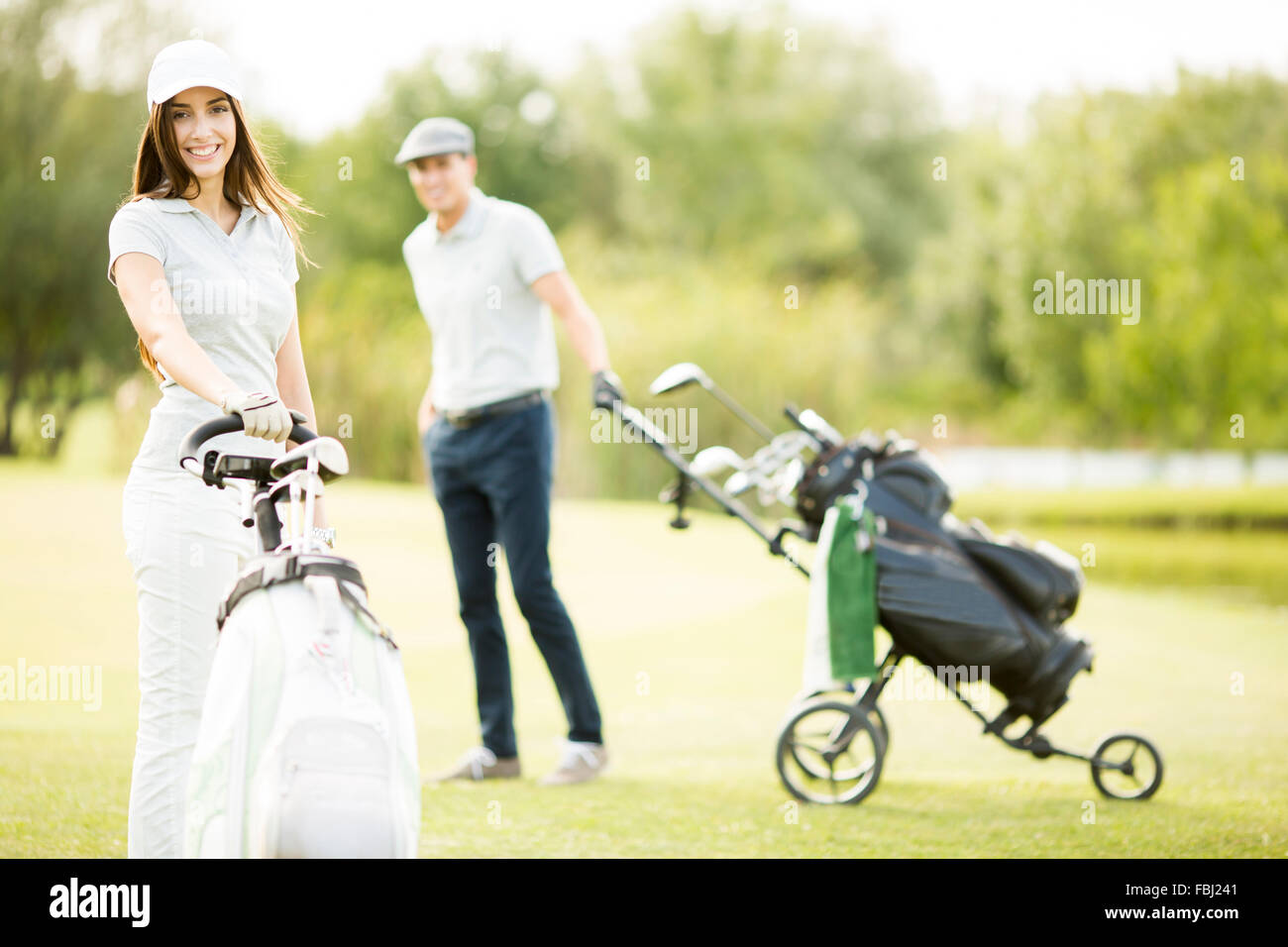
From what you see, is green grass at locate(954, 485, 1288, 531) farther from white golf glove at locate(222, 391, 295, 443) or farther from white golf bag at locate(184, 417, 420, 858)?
white golf bag at locate(184, 417, 420, 858)

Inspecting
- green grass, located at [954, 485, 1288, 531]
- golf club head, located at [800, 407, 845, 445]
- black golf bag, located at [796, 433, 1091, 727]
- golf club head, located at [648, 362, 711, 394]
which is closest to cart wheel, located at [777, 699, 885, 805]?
black golf bag, located at [796, 433, 1091, 727]

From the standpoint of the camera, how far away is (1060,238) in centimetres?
2691

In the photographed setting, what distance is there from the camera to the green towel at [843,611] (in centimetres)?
435

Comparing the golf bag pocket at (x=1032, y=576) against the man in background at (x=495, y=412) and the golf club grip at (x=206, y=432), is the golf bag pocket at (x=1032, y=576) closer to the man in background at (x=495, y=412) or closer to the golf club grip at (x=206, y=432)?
the man in background at (x=495, y=412)

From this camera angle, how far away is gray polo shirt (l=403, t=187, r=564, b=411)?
473 centimetres

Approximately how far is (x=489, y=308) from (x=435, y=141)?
22.1 inches

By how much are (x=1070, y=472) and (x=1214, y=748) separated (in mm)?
22536

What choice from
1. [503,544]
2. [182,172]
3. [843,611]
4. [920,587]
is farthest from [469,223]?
[182,172]

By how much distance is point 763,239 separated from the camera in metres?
37.7

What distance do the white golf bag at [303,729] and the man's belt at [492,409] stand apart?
238cm

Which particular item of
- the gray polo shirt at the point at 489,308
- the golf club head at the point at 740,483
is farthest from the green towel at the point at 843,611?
the gray polo shirt at the point at 489,308

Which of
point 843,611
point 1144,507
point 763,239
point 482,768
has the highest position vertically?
point 763,239

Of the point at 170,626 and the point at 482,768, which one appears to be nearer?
the point at 170,626

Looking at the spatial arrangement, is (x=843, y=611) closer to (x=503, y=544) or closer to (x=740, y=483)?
(x=740, y=483)
